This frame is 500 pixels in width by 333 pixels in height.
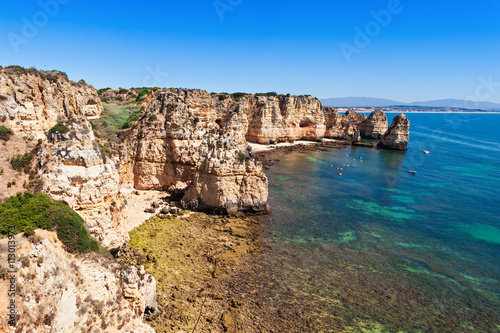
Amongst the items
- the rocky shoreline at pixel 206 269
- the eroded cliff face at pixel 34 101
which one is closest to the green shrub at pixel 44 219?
→ the rocky shoreline at pixel 206 269

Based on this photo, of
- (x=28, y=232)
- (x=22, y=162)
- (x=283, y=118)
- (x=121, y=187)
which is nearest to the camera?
(x=28, y=232)

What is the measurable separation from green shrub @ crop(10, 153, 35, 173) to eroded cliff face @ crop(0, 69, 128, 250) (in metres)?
0.34

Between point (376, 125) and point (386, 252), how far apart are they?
77715 millimetres

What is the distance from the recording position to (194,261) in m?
17.4

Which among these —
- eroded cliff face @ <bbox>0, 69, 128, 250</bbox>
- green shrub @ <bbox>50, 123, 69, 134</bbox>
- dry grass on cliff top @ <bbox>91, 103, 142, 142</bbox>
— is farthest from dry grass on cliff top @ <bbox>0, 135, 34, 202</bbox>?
dry grass on cliff top @ <bbox>91, 103, 142, 142</bbox>

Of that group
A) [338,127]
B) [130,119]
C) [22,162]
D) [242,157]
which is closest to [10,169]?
[22,162]

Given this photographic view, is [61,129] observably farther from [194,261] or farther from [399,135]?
[399,135]

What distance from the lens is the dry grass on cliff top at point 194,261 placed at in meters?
13.1

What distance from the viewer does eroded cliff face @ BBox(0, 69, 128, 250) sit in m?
13.2

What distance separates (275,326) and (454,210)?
27678mm

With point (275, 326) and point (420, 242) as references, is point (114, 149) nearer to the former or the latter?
point (275, 326)

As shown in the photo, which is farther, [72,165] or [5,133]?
[5,133]

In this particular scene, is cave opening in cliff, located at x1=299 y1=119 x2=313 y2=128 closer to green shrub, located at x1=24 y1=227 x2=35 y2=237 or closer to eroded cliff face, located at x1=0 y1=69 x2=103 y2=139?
eroded cliff face, located at x1=0 y1=69 x2=103 y2=139

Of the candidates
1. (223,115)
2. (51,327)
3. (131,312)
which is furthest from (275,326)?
(223,115)
